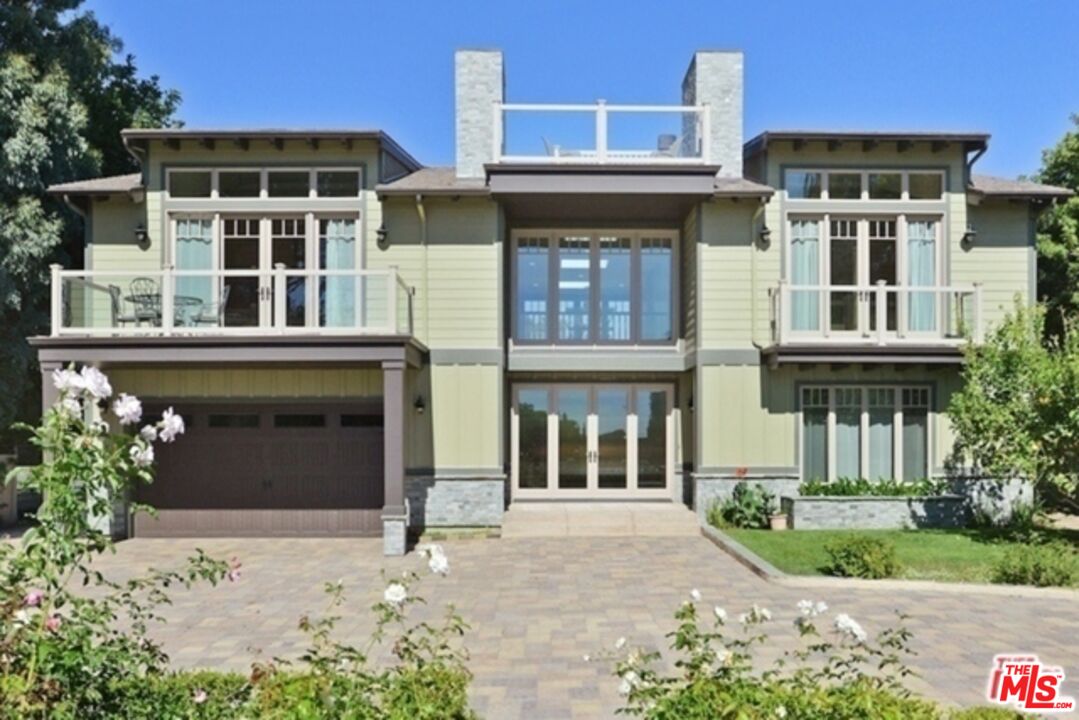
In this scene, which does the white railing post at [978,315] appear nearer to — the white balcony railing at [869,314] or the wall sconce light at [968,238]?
the white balcony railing at [869,314]

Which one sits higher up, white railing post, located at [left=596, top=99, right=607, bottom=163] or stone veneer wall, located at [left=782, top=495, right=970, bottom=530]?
white railing post, located at [left=596, top=99, right=607, bottom=163]

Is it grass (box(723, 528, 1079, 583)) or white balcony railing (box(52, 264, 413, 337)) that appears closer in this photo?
grass (box(723, 528, 1079, 583))

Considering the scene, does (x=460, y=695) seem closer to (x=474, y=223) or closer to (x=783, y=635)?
(x=783, y=635)

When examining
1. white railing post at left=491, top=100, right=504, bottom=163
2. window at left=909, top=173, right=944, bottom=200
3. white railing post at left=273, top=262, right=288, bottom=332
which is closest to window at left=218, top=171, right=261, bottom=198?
white railing post at left=273, top=262, right=288, bottom=332

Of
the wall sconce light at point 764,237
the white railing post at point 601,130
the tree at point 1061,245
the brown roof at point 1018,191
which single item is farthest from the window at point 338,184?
the tree at point 1061,245

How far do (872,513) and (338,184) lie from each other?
37.7 ft

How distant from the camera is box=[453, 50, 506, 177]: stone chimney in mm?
15125

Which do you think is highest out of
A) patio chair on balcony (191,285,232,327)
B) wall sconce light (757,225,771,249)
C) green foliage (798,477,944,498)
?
wall sconce light (757,225,771,249)

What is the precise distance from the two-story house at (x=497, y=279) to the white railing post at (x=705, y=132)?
0.08 m

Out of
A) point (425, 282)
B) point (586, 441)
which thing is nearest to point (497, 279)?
point (425, 282)

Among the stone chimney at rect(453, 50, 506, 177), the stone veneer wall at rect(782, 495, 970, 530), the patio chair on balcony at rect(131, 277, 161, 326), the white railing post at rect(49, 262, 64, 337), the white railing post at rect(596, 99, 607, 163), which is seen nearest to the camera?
the white railing post at rect(49, 262, 64, 337)

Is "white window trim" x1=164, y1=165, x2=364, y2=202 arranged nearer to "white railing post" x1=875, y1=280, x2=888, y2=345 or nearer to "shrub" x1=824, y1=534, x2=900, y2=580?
"white railing post" x1=875, y1=280, x2=888, y2=345

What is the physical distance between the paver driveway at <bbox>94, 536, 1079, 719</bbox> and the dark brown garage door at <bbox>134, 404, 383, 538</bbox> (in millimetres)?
1444

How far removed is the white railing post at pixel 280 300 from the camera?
516 inches
